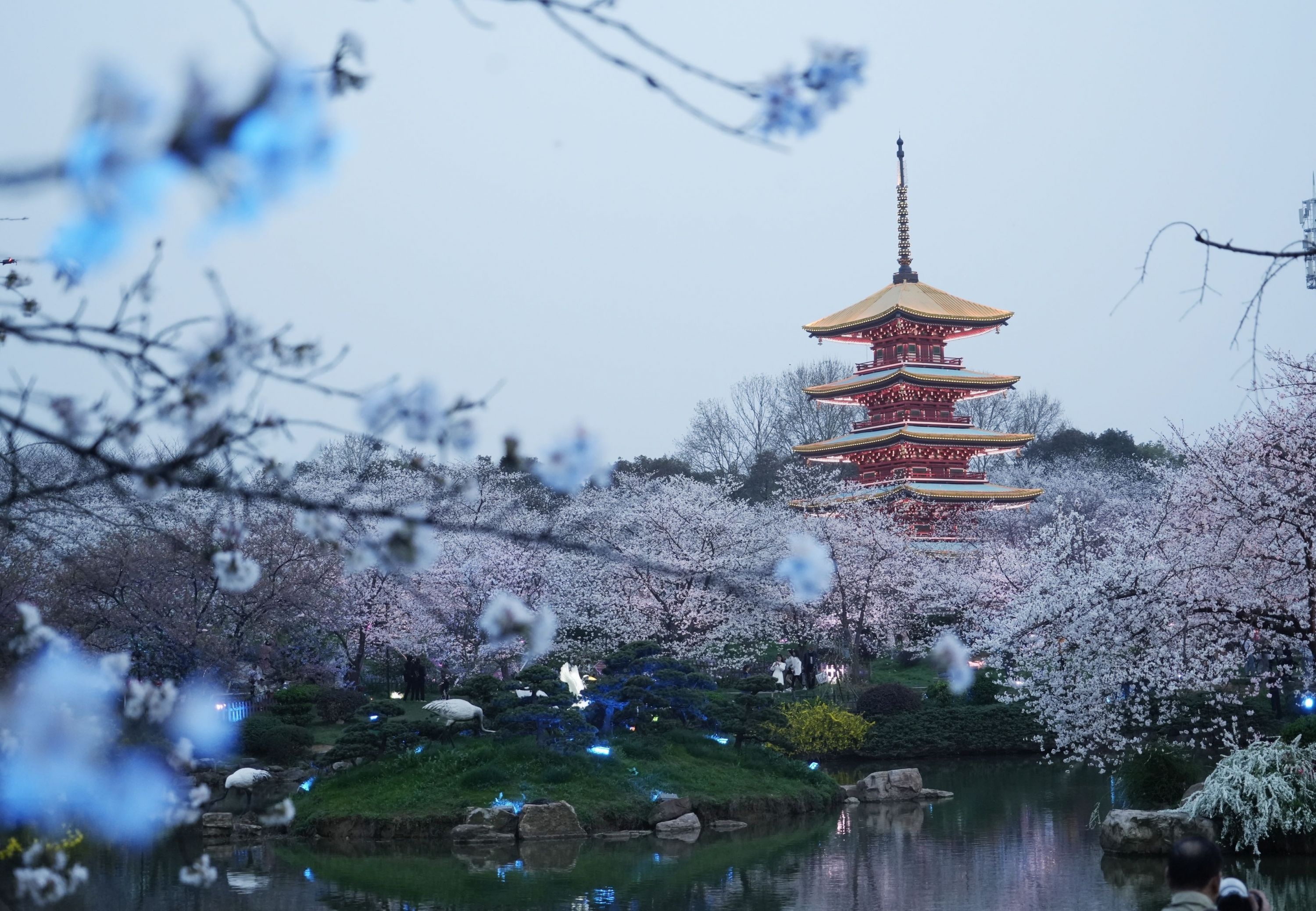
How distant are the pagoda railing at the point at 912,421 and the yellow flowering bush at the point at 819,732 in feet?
60.9

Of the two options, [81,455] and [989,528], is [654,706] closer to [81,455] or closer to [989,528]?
[81,455]

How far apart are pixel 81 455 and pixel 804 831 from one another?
1613 cm

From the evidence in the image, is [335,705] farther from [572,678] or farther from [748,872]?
[748,872]

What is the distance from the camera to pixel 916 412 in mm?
42688

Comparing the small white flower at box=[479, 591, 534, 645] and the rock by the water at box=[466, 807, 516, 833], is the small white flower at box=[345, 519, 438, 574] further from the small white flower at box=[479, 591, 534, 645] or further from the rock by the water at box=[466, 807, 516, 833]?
the rock by the water at box=[466, 807, 516, 833]

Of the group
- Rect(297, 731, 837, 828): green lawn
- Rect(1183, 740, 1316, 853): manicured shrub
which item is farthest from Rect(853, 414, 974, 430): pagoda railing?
Rect(1183, 740, 1316, 853): manicured shrub

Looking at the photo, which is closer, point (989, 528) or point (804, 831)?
point (804, 831)

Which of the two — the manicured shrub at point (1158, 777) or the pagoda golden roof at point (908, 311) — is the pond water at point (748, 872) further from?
the pagoda golden roof at point (908, 311)

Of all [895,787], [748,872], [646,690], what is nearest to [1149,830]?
[748,872]

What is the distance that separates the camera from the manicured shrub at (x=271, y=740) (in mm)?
22281

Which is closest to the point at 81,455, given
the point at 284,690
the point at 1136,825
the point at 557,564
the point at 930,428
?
the point at 1136,825

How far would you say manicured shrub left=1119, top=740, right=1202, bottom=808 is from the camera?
16047mm

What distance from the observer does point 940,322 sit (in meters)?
43.1

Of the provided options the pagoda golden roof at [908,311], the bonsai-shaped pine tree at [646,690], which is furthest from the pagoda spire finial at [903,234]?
the bonsai-shaped pine tree at [646,690]
